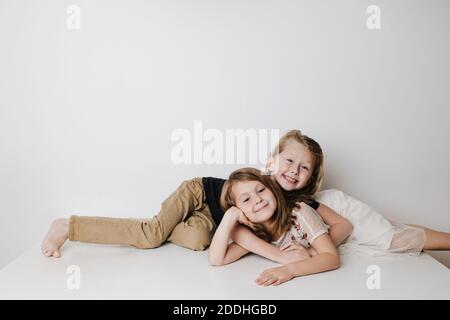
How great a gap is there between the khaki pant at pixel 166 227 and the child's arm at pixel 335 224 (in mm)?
392

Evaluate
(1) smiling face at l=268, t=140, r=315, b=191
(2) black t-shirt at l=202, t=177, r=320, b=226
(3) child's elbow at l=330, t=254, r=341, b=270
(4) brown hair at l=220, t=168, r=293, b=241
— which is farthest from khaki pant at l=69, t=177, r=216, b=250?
(3) child's elbow at l=330, t=254, r=341, b=270

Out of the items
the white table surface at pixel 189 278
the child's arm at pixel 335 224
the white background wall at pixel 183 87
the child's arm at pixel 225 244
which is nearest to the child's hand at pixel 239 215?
the child's arm at pixel 225 244

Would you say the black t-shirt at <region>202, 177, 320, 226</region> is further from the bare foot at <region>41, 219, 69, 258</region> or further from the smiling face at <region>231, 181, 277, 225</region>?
the bare foot at <region>41, 219, 69, 258</region>

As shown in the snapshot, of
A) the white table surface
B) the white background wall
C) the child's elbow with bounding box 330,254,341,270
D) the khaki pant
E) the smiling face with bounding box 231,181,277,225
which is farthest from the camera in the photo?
the white background wall

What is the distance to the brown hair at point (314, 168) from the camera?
5.72 feet

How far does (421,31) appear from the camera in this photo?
2.02m

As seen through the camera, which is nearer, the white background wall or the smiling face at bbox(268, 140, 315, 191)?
the smiling face at bbox(268, 140, 315, 191)

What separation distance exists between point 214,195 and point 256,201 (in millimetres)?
270

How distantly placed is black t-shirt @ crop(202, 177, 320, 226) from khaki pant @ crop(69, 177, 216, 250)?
2 centimetres

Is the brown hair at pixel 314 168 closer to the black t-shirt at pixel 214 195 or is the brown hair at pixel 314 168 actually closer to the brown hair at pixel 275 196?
the brown hair at pixel 275 196

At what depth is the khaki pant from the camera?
5.56ft

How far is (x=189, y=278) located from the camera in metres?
1.43

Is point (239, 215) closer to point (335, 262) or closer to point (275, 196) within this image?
point (275, 196)
